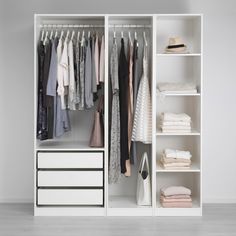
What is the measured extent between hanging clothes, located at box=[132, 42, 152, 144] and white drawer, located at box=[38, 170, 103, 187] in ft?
1.78

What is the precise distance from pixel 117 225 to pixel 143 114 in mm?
1118

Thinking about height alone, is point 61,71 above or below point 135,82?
above

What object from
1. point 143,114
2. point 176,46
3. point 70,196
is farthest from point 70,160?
point 176,46

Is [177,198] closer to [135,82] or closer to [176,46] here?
[135,82]

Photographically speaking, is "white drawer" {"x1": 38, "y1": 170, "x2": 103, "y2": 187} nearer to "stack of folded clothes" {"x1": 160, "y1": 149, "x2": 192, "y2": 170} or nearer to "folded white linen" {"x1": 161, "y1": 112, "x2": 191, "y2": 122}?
"stack of folded clothes" {"x1": 160, "y1": 149, "x2": 192, "y2": 170}

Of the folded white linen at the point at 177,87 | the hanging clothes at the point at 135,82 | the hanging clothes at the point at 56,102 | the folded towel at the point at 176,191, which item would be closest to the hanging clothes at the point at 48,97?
the hanging clothes at the point at 56,102

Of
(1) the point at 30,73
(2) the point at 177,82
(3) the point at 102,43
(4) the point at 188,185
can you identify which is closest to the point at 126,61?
(3) the point at 102,43

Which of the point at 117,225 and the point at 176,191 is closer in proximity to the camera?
the point at 117,225

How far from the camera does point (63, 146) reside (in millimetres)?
5094

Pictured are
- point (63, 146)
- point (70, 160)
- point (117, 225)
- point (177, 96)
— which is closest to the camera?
point (117, 225)

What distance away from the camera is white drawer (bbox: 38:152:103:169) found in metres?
4.95

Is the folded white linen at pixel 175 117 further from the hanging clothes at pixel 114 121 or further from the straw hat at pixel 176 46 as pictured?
the straw hat at pixel 176 46

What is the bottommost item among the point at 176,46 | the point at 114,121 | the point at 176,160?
the point at 176,160

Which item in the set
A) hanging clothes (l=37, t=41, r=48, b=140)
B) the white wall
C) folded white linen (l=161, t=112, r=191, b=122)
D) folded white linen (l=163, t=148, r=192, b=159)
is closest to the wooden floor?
the white wall
